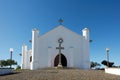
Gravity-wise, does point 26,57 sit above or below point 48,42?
below

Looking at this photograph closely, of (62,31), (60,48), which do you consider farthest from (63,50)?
(62,31)

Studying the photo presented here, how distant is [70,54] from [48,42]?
4418mm

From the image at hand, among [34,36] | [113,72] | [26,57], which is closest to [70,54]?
[34,36]

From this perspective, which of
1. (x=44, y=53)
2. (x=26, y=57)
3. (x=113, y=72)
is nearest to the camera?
(x=113, y=72)

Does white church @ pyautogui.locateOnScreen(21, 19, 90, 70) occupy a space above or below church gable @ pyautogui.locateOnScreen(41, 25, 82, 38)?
below

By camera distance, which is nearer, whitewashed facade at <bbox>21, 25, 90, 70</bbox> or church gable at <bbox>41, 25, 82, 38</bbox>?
whitewashed facade at <bbox>21, 25, 90, 70</bbox>

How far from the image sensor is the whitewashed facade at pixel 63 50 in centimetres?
2972

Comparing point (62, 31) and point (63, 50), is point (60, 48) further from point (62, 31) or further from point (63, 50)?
point (62, 31)

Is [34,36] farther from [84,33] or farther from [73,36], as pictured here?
[84,33]

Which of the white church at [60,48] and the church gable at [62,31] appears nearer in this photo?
the white church at [60,48]

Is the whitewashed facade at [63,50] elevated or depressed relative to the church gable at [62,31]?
depressed

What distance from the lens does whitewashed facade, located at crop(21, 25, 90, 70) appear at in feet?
97.5

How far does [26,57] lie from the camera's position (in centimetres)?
3397

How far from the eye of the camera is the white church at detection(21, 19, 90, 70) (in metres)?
29.7
